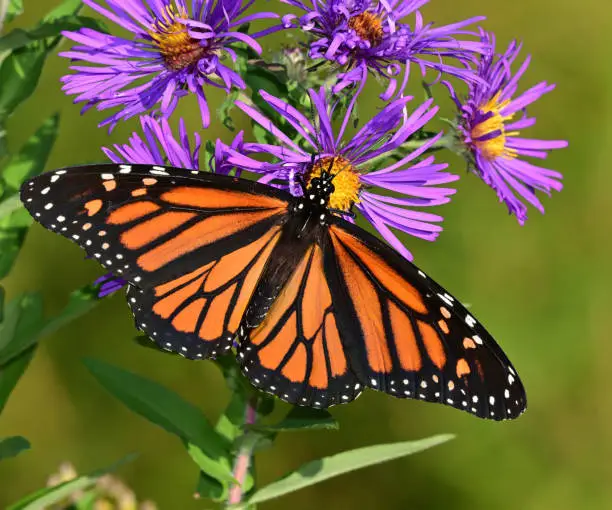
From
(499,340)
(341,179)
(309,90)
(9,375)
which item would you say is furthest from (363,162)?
(499,340)

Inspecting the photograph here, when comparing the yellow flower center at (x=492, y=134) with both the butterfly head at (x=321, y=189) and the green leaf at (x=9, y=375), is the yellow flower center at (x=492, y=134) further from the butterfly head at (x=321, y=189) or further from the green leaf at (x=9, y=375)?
the green leaf at (x=9, y=375)

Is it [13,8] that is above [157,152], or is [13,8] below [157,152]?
above

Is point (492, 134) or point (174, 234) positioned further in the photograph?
Answer: point (492, 134)

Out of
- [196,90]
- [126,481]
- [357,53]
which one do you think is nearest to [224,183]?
[196,90]

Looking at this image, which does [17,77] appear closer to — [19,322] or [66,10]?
[66,10]

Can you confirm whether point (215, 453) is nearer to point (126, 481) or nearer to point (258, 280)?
point (258, 280)

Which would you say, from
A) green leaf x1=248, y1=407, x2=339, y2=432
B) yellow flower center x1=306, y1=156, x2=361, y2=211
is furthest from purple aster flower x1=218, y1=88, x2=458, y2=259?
green leaf x1=248, y1=407, x2=339, y2=432
